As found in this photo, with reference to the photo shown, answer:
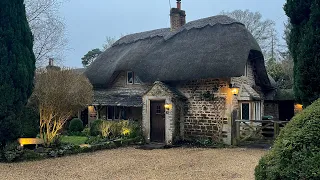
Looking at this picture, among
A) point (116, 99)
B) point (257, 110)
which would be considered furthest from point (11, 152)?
point (257, 110)

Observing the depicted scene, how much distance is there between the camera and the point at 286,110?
63.3ft

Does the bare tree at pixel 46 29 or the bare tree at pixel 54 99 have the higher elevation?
the bare tree at pixel 46 29

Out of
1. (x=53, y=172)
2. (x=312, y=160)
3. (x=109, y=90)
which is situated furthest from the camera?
(x=109, y=90)

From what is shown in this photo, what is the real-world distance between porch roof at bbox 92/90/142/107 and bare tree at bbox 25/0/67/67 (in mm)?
3760

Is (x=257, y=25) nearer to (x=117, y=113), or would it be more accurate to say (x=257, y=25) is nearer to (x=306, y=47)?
(x=117, y=113)

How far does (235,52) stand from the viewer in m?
13.1

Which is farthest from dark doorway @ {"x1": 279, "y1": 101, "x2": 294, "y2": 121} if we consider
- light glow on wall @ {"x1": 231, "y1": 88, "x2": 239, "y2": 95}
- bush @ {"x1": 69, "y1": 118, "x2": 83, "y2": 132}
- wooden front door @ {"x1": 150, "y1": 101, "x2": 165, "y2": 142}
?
bush @ {"x1": 69, "y1": 118, "x2": 83, "y2": 132}

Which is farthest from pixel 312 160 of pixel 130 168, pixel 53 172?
pixel 53 172

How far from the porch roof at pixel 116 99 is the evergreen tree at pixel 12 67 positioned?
19.5 feet

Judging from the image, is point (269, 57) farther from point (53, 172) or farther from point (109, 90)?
point (53, 172)

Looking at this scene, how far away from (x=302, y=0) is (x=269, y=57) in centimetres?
2684

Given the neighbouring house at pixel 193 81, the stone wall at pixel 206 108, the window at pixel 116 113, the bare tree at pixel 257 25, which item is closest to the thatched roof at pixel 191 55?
the neighbouring house at pixel 193 81

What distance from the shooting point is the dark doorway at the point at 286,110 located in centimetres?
1912

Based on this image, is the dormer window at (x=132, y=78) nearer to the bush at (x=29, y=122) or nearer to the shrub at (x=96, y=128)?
the shrub at (x=96, y=128)
